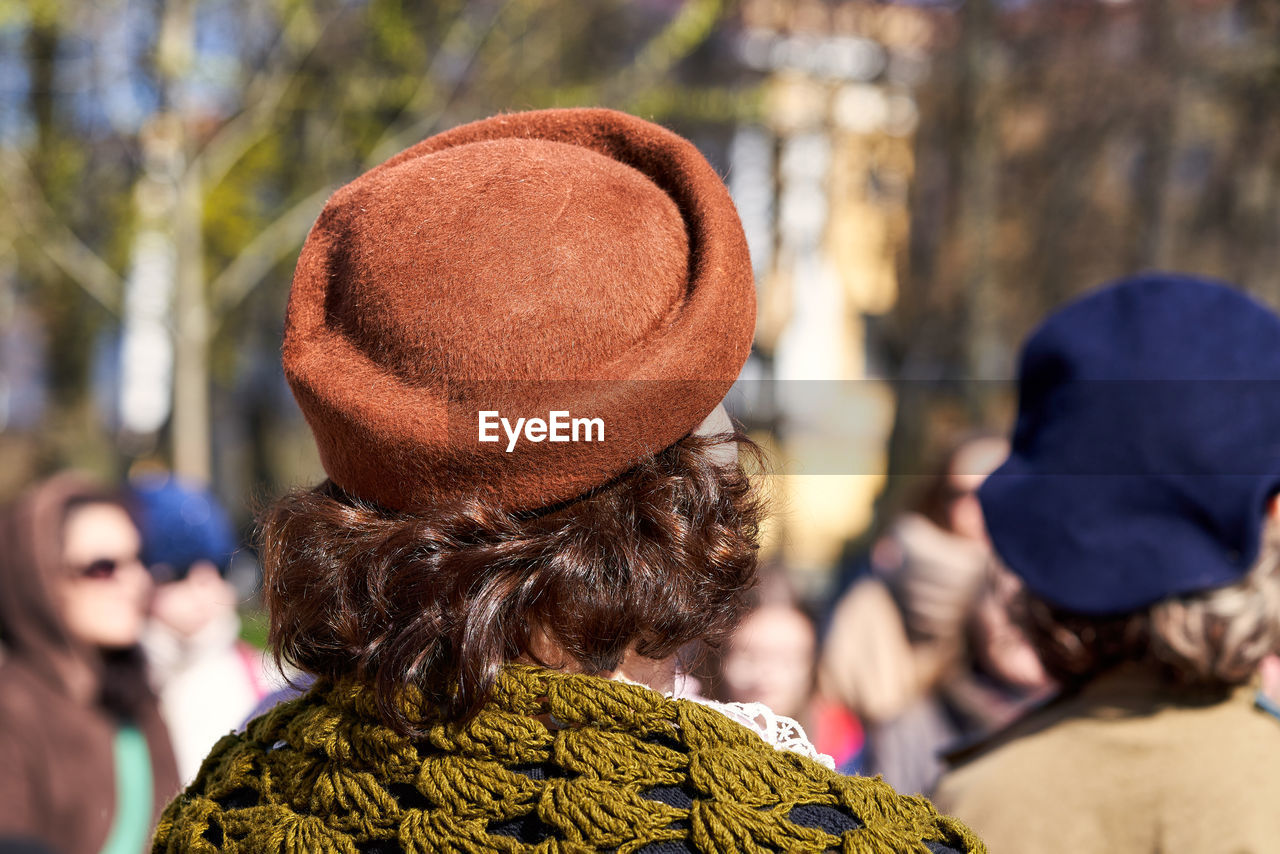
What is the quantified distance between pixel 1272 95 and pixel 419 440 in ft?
29.0

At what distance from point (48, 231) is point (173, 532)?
233 inches

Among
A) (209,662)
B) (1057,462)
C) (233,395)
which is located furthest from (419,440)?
(233,395)

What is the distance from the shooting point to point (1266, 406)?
1.76 meters

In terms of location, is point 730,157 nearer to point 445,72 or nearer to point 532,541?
point 445,72

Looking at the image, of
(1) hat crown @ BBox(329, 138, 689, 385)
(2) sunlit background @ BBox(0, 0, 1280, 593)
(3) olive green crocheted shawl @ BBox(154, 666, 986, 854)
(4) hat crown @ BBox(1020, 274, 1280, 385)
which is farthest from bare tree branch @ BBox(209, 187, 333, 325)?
(3) olive green crocheted shawl @ BBox(154, 666, 986, 854)

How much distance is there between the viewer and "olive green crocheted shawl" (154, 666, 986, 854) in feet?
3.19

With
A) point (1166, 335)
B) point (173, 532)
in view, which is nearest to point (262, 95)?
point (173, 532)

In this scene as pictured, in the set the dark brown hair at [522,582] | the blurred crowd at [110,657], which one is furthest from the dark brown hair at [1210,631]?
the blurred crowd at [110,657]

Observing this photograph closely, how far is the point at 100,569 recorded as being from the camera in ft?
10.4

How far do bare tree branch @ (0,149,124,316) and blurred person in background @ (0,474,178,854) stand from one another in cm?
576

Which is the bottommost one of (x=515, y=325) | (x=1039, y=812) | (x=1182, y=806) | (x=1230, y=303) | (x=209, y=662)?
(x=209, y=662)

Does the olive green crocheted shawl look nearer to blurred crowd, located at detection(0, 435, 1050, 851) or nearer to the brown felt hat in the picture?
the brown felt hat

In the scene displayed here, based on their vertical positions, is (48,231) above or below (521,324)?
below

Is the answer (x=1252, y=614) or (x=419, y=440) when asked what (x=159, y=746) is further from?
(x=1252, y=614)
